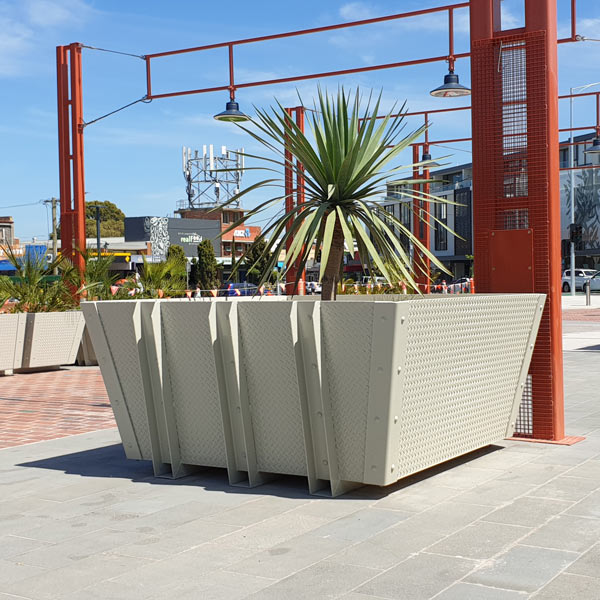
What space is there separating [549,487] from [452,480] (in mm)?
640

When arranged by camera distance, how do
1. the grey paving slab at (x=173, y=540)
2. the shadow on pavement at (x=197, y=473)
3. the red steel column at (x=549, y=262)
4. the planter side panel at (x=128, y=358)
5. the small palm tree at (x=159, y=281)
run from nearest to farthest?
the grey paving slab at (x=173, y=540), the shadow on pavement at (x=197, y=473), the planter side panel at (x=128, y=358), the red steel column at (x=549, y=262), the small palm tree at (x=159, y=281)

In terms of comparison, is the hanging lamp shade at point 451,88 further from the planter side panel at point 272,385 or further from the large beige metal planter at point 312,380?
the planter side panel at point 272,385

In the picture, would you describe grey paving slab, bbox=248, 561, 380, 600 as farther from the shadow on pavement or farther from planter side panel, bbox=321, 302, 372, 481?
→ the shadow on pavement

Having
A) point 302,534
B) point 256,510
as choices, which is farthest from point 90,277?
point 302,534

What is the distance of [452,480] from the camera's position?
5.92 m

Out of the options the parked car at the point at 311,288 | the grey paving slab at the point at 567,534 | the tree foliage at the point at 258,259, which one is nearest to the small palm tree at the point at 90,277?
the tree foliage at the point at 258,259

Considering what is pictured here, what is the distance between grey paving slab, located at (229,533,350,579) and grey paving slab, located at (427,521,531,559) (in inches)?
20.7

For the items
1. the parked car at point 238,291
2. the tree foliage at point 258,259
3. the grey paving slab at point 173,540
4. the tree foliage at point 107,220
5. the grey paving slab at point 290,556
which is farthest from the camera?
the tree foliage at point 107,220

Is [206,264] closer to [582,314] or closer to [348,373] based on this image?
[582,314]

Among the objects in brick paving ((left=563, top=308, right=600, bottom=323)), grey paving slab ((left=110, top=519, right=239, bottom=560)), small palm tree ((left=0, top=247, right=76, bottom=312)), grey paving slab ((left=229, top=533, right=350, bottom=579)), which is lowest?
brick paving ((left=563, top=308, right=600, bottom=323))

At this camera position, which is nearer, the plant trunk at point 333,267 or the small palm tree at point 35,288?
the plant trunk at point 333,267

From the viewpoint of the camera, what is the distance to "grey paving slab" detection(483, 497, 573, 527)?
193 inches

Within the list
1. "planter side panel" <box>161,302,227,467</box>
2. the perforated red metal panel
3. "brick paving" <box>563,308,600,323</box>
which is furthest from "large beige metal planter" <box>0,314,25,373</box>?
"brick paving" <box>563,308,600,323</box>

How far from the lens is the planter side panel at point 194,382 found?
5.91 meters
